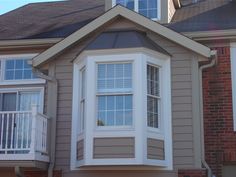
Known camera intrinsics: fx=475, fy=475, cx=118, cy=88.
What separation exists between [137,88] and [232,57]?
9.04 feet

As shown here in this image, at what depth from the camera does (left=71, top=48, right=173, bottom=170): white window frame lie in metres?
10.6

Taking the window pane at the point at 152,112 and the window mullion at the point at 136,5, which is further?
the window mullion at the point at 136,5

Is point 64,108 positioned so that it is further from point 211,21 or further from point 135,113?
point 211,21

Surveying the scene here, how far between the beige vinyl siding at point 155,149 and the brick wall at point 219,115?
1153 millimetres

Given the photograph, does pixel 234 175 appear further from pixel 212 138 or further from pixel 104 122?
pixel 104 122

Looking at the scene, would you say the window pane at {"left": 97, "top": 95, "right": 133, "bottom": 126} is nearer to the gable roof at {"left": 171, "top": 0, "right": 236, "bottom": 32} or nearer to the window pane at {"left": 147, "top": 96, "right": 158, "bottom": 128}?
the window pane at {"left": 147, "top": 96, "right": 158, "bottom": 128}

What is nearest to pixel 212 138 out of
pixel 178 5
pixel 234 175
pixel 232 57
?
pixel 234 175

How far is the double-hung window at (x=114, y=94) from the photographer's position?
10959mm

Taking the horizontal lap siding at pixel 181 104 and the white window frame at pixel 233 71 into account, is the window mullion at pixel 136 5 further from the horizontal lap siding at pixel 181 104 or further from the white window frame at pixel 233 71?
the white window frame at pixel 233 71

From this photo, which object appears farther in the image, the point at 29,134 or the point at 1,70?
the point at 1,70

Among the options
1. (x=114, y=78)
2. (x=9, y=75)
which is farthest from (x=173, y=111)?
(x=9, y=75)

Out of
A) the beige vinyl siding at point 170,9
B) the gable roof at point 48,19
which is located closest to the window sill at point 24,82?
the gable roof at point 48,19

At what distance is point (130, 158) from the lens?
10.5 meters

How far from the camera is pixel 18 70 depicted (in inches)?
523
